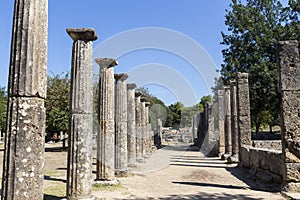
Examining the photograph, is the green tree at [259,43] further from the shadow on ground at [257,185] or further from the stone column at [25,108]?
the stone column at [25,108]

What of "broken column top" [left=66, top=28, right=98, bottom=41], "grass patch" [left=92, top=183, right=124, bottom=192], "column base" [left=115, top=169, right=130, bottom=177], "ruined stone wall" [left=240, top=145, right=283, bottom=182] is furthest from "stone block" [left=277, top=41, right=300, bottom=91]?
"column base" [left=115, top=169, right=130, bottom=177]

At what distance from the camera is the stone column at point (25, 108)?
12.5 ft

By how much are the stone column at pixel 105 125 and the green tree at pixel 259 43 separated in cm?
1565

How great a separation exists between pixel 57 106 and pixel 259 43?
1657 cm

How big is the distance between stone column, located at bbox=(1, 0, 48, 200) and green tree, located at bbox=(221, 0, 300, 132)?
2006 centimetres

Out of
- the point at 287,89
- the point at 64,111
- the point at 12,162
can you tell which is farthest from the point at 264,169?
the point at 64,111

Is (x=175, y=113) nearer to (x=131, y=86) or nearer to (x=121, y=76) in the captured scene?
(x=131, y=86)

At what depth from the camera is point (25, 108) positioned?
3.92 m

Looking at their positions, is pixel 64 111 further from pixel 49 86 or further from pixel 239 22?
pixel 239 22

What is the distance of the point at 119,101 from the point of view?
36.1 feet

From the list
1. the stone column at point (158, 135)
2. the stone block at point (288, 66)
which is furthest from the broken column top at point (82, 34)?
the stone column at point (158, 135)

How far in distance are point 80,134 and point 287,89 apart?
230 inches

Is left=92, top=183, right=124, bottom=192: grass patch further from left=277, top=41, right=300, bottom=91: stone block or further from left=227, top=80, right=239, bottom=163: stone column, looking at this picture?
left=227, top=80, right=239, bottom=163: stone column

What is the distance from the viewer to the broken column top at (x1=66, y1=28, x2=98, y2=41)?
6.61m
